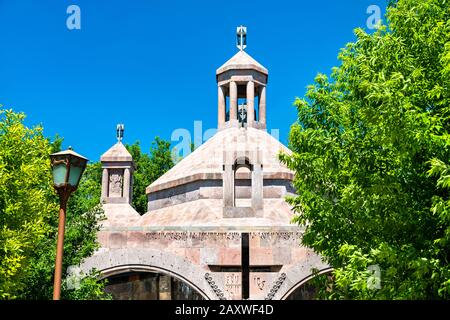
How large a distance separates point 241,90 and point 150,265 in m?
14.1

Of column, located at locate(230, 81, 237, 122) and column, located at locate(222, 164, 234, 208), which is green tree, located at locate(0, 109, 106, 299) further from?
column, located at locate(230, 81, 237, 122)

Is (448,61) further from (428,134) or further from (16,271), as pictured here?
(16,271)

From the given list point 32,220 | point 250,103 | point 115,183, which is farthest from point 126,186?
point 32,220

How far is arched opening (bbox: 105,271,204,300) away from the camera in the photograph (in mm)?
16578

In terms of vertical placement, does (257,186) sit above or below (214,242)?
above

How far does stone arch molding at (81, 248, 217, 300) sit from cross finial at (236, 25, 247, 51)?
15.8 m

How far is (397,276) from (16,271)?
733 cm

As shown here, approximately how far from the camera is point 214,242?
16.3 m

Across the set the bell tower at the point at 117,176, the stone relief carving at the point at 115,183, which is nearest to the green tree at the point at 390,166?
the bell tower at the point at 117,176

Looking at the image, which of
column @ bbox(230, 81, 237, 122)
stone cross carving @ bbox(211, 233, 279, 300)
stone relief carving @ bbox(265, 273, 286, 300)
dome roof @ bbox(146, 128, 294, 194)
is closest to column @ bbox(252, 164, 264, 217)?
stone cross carving @ bbox(211, 233, 279, 300)

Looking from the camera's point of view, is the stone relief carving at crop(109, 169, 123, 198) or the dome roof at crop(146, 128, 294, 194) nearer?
the dome roof at crop(146, 128, 294, 194)

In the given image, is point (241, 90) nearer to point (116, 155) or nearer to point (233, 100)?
point (233, 100)

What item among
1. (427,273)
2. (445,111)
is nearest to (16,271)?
(427,273)

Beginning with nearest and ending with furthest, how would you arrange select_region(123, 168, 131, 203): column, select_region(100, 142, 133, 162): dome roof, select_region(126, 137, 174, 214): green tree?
select_region(123, 168, 131, 203): column, select_region(100, 142, 133, 162): dome roof, select_region(126, 137, 174, 214): green tree
